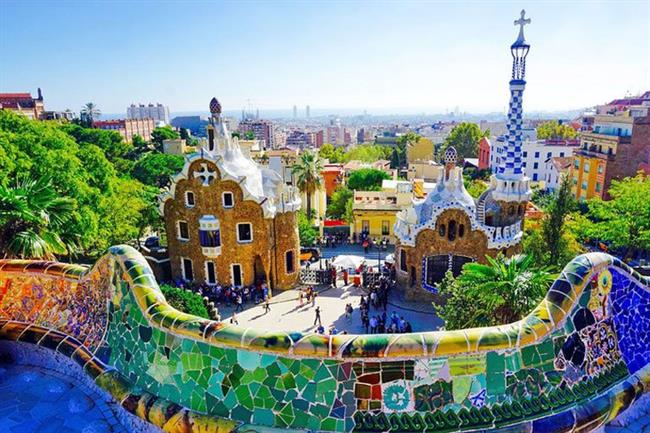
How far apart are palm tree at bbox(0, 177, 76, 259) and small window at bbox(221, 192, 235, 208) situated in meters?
11.0

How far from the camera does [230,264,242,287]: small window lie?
81.0 feet

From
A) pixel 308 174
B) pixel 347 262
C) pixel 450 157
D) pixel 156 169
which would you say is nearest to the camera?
pixel 450 157

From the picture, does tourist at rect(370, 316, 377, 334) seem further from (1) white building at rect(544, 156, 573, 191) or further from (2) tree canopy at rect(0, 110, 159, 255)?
(1) white building at rect(544, 156, 573, 191)

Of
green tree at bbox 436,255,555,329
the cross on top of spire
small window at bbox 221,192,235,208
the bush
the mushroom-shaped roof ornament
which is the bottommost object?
the bush

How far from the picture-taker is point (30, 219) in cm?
1112

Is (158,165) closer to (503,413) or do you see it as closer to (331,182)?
(331,182)

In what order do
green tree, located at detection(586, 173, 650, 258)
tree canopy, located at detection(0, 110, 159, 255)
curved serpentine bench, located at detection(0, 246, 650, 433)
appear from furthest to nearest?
1. green tree, located at detection(586, 173, 650, 258)
2. tree canopy, located at detection(0, 110, 159, 255)
3. curved serpentine bench, located at detection(0, 246, 650, 433)

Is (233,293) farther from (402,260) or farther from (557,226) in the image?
(557,226)

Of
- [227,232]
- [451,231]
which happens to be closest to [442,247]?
[451,231]

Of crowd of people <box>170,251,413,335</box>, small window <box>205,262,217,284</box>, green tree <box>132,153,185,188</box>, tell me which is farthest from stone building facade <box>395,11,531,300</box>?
green tree <box>132,153,185,188</box>

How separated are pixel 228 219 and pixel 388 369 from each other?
1908cm

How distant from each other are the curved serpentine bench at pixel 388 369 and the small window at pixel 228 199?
1657cm

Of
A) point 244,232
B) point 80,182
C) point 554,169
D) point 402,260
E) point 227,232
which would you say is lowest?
point 554,169

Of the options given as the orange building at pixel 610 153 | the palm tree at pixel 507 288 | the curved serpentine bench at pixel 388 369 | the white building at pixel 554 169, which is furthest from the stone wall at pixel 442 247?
the white building at pixel 554 169
